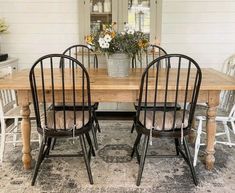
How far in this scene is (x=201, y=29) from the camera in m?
3.74

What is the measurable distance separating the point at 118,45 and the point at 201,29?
1844 mm

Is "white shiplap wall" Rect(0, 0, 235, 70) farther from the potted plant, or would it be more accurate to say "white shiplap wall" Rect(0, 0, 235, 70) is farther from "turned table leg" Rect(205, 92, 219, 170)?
"turned table leg" Rect(205, 92, 219, 170)

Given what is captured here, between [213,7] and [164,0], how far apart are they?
2.16ft

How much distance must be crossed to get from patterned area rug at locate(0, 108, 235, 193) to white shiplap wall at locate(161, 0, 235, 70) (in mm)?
1472

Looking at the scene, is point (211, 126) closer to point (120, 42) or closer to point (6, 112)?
point (120, 42)

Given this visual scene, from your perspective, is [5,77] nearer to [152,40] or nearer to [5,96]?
[5,96]

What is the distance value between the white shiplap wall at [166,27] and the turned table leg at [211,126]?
66.6 inches

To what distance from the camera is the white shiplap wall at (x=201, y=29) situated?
367 centimetres

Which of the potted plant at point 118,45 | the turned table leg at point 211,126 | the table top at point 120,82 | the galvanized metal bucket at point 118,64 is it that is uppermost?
the potted plant at point 118,45

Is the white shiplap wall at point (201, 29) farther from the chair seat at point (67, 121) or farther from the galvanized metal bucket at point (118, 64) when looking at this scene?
the chair seat at point (67, 121)

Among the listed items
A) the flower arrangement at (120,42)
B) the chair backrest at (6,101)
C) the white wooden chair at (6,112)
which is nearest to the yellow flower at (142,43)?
the flower arrangement at (120,42)

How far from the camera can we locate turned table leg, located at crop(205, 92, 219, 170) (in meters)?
2.24

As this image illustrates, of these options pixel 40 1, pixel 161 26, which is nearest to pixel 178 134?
pixel 161 26

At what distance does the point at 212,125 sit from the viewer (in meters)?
2.32
